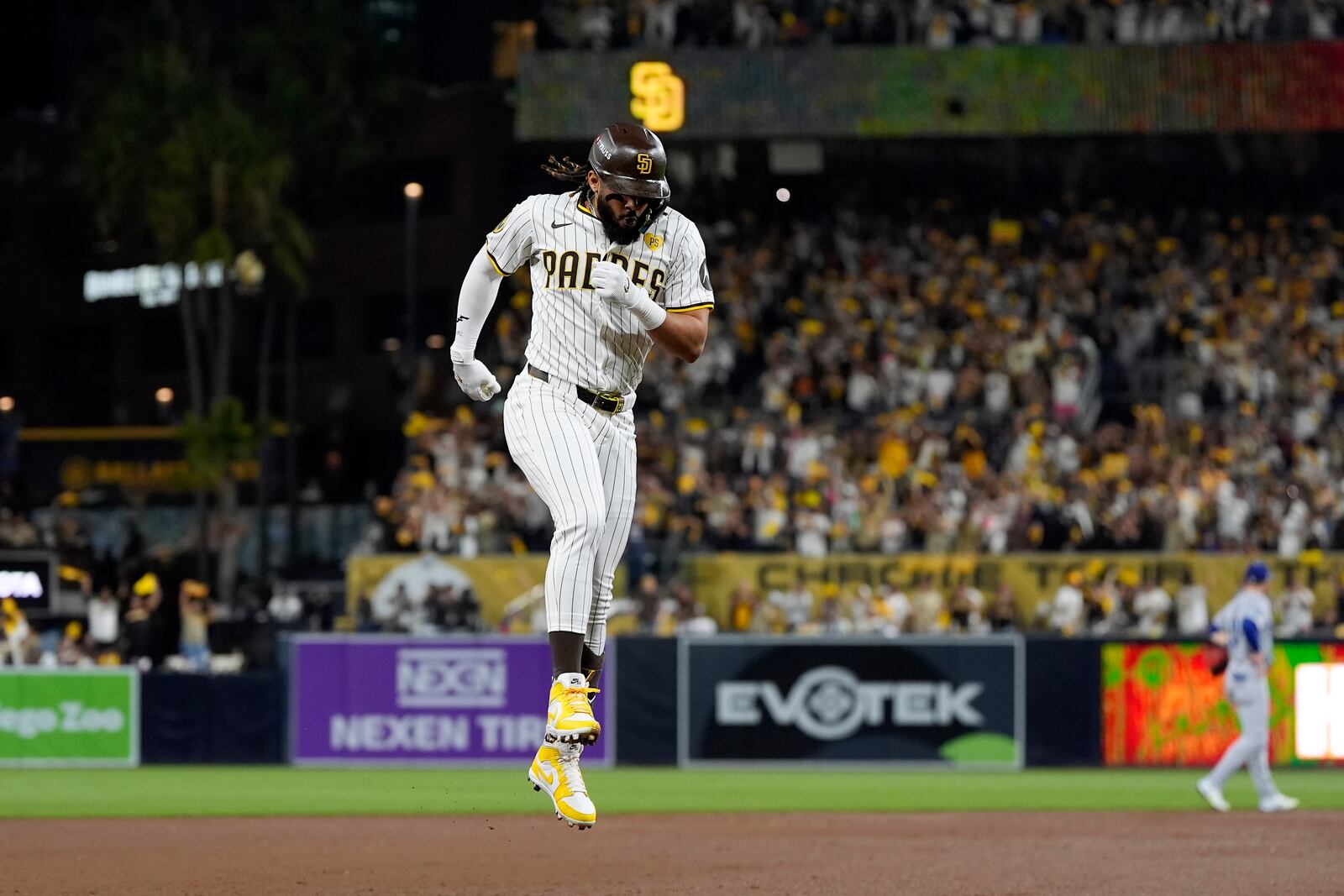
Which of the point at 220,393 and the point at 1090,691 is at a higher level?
the point at 220,393

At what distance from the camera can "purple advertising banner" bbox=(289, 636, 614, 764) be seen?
2216 centimetres

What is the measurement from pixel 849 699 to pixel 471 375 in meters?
14.3

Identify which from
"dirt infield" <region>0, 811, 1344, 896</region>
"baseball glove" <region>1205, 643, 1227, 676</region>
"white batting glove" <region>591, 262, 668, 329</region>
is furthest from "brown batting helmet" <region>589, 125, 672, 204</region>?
"baseball glove" <region>1205, 643, 1227, 676</region>

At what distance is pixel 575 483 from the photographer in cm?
814

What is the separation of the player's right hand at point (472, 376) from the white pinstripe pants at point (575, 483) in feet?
0.54

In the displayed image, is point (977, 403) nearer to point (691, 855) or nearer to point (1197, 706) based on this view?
point (1197, 706)

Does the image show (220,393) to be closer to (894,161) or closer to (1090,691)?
(894,161)

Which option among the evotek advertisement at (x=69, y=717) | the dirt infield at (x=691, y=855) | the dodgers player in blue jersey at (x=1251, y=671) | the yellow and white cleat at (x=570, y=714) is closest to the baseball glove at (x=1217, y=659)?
the dodgers player in blue jersey at (x=1251, y=671)

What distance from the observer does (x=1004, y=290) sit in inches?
1200

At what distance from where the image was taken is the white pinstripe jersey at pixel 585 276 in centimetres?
826

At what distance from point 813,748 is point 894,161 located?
49.4 feet

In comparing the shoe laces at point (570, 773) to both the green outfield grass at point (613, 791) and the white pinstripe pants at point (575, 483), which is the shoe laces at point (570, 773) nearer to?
the white pinstripe pants at point (575, 483)

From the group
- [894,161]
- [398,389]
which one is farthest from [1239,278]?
[398,389]

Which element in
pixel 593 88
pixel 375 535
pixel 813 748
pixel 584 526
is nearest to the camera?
pixel 584 526
